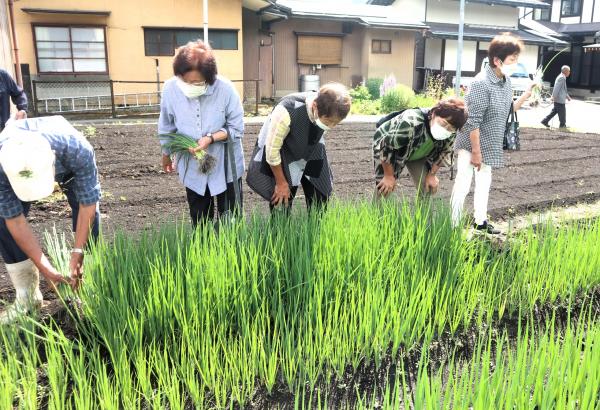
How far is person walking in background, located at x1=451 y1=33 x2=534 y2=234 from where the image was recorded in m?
3.38

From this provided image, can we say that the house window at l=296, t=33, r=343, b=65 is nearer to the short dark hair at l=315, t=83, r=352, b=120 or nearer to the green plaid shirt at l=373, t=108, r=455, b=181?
the green plaid shirt at l=373, t=108, r=455, b=181

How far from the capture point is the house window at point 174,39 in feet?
39.4

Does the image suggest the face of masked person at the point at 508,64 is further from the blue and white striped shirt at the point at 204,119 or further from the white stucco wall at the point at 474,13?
the white stucco wall at the point at 474,13

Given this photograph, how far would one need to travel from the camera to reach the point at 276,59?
15.0m

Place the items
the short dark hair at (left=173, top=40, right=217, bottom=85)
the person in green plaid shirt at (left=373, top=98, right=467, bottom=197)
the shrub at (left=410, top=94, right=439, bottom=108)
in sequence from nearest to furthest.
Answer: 1. the short dark hair at (left=173, top=40, right=217, bottom=85)
2. the person in green plaid shirt at (left=373, top=98, right=467, bottom=197)
3. the shrub at (left=410, top=94, right=439, bottom=108)

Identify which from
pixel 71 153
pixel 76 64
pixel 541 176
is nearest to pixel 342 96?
pixel 71 153

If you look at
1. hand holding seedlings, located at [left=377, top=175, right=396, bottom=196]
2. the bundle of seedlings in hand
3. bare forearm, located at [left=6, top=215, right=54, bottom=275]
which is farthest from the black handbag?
bare forearm, located at [left=6, top=215, right=54, bottom=275]

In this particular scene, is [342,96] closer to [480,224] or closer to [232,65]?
[480,224]

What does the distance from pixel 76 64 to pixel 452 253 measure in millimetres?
11240

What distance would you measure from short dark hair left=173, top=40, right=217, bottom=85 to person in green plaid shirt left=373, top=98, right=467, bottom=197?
1041 millimetres

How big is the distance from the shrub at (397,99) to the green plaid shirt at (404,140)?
9.38 metres

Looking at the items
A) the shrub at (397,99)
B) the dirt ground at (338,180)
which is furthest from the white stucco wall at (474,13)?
the dirt ground at (338,180)

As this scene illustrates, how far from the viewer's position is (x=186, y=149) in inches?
107

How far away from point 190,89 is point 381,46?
49.0 feet
